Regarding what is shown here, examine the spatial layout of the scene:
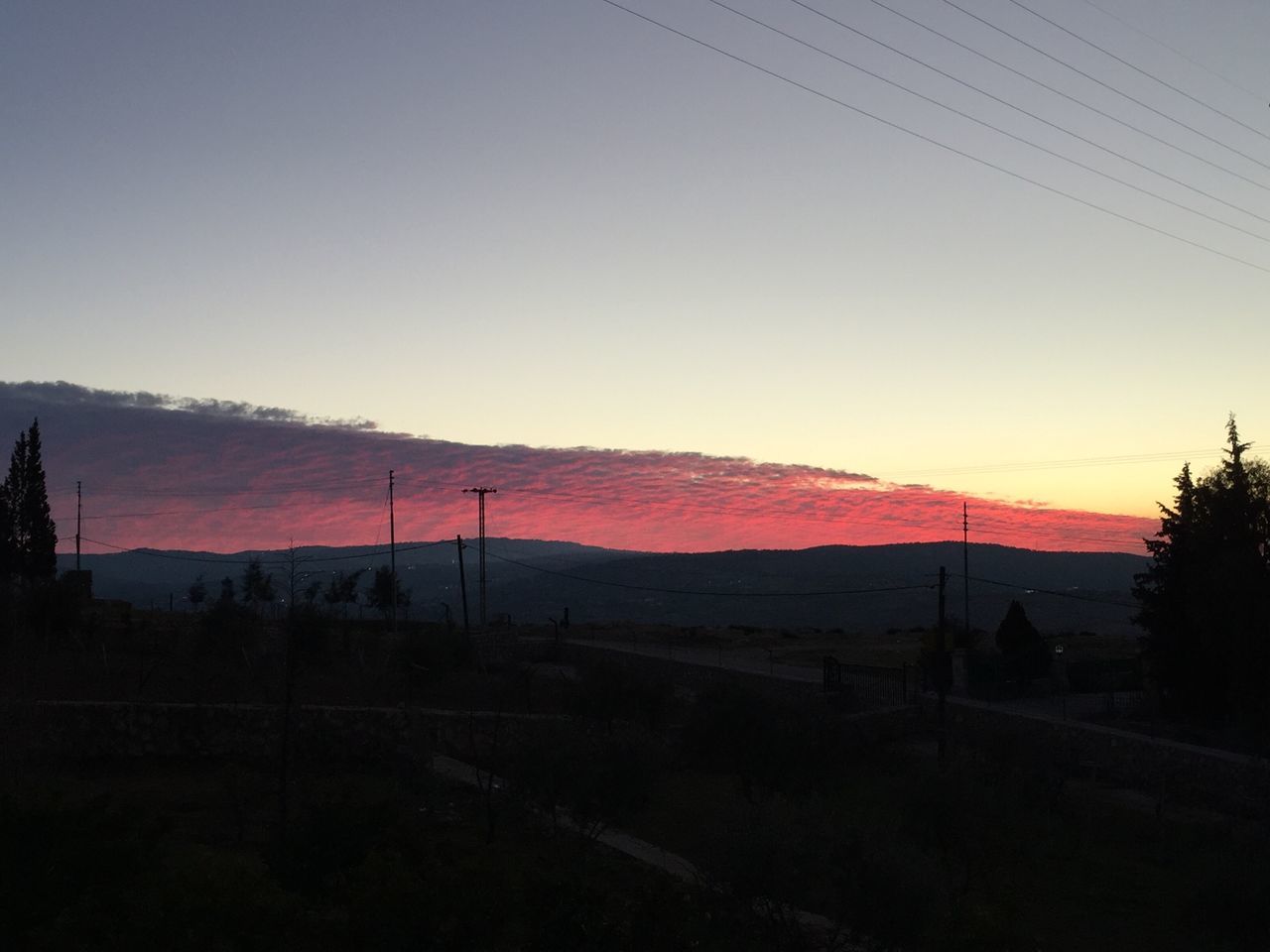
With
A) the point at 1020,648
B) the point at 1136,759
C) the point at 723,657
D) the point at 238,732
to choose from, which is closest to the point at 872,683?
the point at 1020,648

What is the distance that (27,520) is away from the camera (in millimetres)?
63281

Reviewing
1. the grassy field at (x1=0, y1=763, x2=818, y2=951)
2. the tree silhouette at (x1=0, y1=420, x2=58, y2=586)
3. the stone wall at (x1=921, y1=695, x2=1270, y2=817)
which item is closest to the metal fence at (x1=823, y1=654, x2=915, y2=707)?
the stone wall at (x1=921, y1=695, x2=1270, y2=817)

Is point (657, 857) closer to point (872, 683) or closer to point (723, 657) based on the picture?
point (872, 683)

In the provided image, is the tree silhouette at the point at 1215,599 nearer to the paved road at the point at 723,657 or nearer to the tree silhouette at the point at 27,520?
the paved road at the point at 723,657

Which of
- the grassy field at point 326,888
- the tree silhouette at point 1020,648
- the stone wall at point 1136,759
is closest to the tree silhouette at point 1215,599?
the stone wall at point 1136,759

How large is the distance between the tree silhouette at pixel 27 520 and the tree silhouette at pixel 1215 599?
53956 mm

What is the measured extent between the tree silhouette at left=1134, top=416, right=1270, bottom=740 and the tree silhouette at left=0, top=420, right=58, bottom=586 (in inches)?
2124

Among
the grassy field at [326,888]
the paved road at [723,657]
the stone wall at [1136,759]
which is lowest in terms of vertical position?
the paved road at [723,657]

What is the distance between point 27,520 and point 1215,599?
5858cm

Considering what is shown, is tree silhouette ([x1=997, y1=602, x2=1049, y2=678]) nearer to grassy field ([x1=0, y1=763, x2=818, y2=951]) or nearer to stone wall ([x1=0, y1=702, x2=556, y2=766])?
stone wall ([x1=0, y1=702, x2=556, y2=766])

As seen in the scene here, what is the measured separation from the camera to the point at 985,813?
1931 cm

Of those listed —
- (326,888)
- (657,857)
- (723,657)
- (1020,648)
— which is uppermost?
(326,888)

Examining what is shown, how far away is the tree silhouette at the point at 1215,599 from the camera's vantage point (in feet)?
97.3

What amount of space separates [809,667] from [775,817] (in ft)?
130
